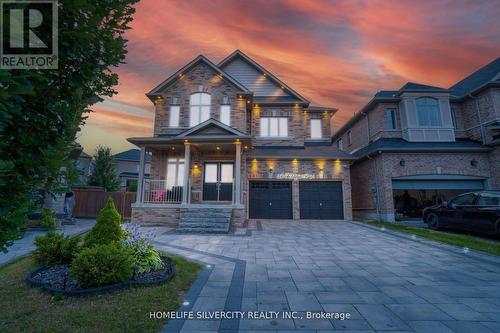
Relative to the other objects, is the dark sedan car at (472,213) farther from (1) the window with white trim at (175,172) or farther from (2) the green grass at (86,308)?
(1) the window with white trim at (175,172)

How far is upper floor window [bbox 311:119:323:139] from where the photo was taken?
54.7 ft

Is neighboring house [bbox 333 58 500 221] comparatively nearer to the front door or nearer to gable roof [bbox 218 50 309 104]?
gable roof [bbox 218 50 309 104]

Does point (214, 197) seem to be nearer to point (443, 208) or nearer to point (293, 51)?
point (293, 51)

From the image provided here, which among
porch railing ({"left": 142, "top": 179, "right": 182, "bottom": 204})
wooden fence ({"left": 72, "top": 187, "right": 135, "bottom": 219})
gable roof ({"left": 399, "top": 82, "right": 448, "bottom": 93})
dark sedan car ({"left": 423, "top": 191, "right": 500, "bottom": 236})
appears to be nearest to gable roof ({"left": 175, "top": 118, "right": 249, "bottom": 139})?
porch railing ({"left": 142, "top": 179, "right": 182, "bottom": 204})

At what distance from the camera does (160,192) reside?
1243 centimetres

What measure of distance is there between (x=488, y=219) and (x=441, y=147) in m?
6.75

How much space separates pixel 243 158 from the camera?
14.1m

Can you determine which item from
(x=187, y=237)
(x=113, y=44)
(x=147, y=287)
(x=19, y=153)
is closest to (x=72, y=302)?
(x=147, y=287)

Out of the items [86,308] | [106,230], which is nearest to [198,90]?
[106,230]

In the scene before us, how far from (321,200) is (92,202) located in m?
15.7

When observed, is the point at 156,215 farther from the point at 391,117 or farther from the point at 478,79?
the point at 478,79

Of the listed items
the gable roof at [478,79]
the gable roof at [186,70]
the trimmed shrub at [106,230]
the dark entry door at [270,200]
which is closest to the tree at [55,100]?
the trimmed shrub at [106,230]

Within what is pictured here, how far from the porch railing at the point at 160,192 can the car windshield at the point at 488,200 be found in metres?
14.1

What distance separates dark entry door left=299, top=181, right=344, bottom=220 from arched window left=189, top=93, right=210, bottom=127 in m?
7.78
